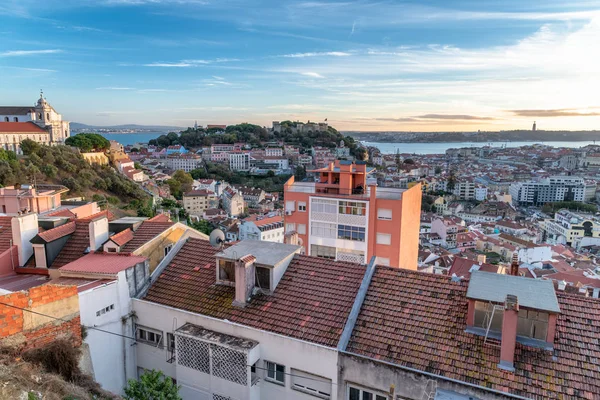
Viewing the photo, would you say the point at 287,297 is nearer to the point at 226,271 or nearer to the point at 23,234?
the point at 226,271

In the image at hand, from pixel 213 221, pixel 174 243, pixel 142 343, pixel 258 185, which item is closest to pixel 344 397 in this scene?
pixel 142 343

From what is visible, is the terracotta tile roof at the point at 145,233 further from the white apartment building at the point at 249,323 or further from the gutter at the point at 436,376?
the gutter at the point at 436,376

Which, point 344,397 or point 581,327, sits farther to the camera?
point 344,397

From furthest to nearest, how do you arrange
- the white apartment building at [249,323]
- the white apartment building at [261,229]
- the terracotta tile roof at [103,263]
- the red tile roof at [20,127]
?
the red tile roof at [20,127], the white apartment building at [261,229], the terracotta tile roof at [103,263], the white apartment building at [249,323]

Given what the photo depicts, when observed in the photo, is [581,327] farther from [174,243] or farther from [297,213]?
[297,213]

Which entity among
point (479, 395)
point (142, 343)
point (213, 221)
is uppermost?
point (479, 395)

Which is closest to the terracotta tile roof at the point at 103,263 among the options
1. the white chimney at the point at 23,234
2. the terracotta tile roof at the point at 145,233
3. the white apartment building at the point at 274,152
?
the terracotta tile roof at the point at 145,233
